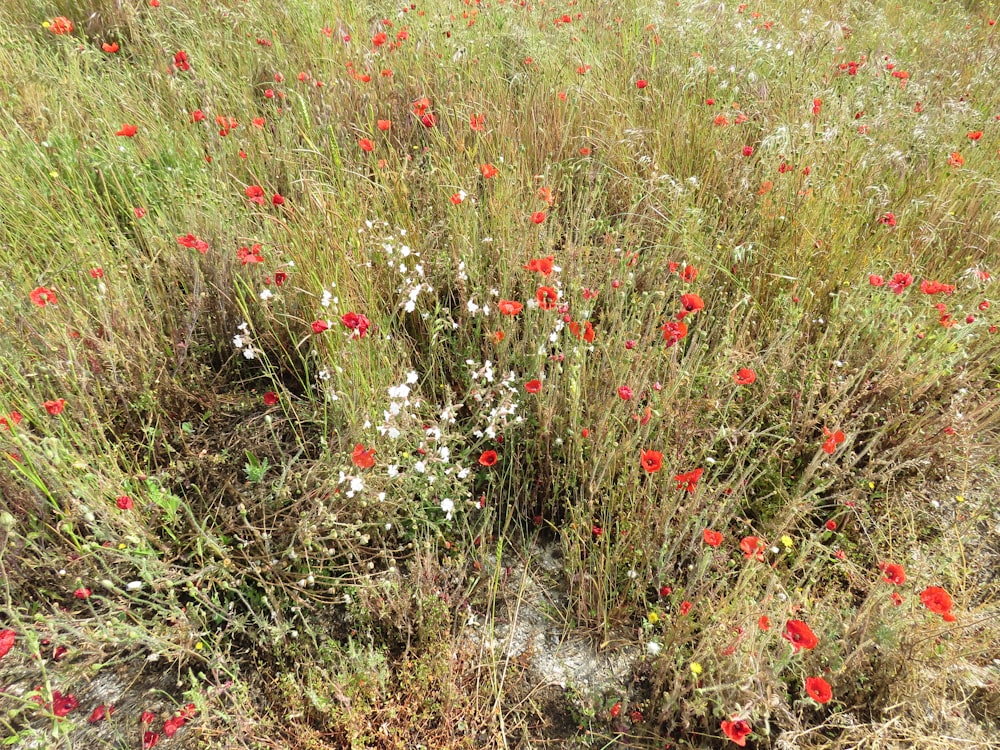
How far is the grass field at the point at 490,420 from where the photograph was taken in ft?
4.60

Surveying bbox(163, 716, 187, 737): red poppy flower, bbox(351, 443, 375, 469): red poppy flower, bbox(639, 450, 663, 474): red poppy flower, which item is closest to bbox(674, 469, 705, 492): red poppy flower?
bbox(639, 450, 663, 474): red poppy flower

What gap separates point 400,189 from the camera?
2389 mm

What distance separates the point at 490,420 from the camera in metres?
1.77

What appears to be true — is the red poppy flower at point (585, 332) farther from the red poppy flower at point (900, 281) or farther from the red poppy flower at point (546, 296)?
the red poppy flower at point (900, 281)

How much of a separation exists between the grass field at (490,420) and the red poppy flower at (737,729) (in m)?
0.03

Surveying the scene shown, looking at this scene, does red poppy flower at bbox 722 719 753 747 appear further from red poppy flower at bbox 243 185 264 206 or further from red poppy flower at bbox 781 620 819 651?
red poppy flower at bbox 243 185 264 206

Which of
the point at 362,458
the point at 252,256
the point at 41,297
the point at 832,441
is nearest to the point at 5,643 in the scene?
the point at 362,458

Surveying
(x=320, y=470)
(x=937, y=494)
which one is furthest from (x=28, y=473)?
(x=937, y=494)

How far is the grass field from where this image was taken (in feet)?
4.60

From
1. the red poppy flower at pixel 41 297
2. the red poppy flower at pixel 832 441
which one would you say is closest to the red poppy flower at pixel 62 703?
the red poppy flower at pixel 41 297

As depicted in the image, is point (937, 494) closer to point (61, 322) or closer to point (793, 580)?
point (793, 580)

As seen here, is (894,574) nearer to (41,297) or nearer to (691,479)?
(691,479)

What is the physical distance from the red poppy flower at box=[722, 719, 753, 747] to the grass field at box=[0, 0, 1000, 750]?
28mm

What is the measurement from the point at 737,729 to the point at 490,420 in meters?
1.02
